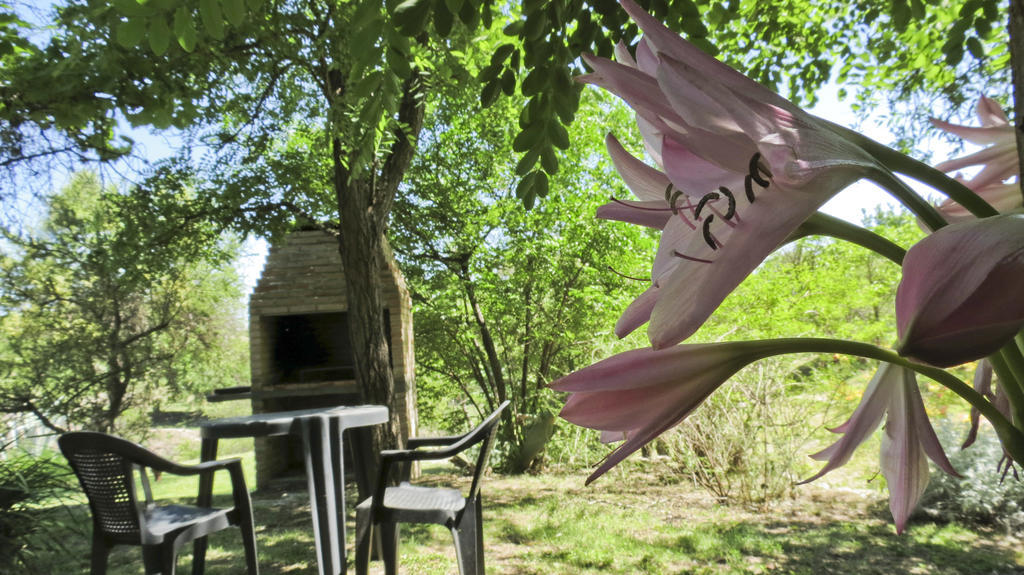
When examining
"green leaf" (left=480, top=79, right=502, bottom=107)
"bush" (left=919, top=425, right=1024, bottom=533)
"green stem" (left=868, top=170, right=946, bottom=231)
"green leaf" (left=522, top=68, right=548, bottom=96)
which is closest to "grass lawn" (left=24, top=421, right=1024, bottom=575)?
"bush" (left=919, top=425, right=1024, bottom=533)

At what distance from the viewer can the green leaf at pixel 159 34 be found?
140 cm

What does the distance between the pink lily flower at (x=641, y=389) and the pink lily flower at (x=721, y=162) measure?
2 cm

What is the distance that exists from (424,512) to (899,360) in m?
3.17

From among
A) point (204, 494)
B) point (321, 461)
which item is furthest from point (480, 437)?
point (204, 494)

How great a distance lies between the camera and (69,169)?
457 centimetres

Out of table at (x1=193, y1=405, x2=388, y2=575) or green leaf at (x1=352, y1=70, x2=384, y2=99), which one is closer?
green leaf at (x1=352, y1=70, x2=384, y2=99)

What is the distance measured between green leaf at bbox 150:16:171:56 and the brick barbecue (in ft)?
20.6

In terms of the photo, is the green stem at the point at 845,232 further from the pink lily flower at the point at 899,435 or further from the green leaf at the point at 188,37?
the green leaf at the point at 188,37

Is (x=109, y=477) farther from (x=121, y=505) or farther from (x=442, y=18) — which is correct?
(x=442, y=18)

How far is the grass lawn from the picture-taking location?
4051 millimetres

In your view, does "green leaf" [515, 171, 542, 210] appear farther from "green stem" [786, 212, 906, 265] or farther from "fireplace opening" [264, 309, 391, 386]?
"fireplace opening" [264, 309, 391, 386]

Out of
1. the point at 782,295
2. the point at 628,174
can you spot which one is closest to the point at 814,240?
the point at 782,295

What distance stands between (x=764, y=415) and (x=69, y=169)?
585cm

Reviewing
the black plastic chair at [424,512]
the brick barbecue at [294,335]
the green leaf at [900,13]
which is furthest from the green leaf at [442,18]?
the brick barbecue at [294,335]
